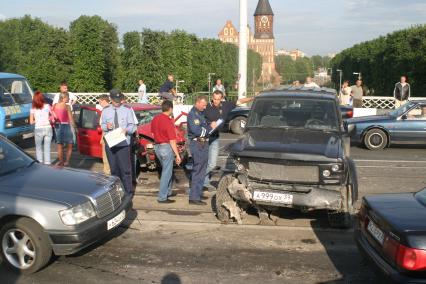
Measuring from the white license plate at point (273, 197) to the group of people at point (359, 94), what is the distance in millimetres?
13878

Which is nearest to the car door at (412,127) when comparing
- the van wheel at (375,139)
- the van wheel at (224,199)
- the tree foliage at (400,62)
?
the van wheel at (375,139)

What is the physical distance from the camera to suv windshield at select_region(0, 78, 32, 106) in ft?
47.3

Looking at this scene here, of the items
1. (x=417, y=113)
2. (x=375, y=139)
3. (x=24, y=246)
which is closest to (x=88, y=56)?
(x=375, y=139)

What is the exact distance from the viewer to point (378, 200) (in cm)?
526

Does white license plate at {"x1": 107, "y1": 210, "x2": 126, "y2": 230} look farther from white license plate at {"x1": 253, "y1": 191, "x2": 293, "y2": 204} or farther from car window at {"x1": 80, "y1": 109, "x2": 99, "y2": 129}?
car window at {"x1": 80, "y1": 109, "x2": 99, "y2": 129}

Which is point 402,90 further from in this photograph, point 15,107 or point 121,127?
point 121,127

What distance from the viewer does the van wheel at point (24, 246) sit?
5574 millimetres

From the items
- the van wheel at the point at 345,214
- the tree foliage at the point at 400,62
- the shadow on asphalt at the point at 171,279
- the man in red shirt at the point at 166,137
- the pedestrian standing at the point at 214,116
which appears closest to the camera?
the shadow on asphalt at the point at 171,279

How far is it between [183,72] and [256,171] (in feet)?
139

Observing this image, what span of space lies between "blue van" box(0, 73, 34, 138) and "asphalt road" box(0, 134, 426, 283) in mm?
6488

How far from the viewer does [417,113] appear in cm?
1506

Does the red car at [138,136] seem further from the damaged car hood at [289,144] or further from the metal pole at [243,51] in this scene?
the metal pole at [243,51]

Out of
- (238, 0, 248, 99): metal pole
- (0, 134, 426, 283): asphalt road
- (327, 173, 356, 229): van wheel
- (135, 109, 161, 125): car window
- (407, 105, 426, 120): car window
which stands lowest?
(0, 134, 426, 283): asphalt road

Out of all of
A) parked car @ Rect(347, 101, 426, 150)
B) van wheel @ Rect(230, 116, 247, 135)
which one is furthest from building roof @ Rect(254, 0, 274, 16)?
parked car @ Rect(347, 101, 426, 150)
